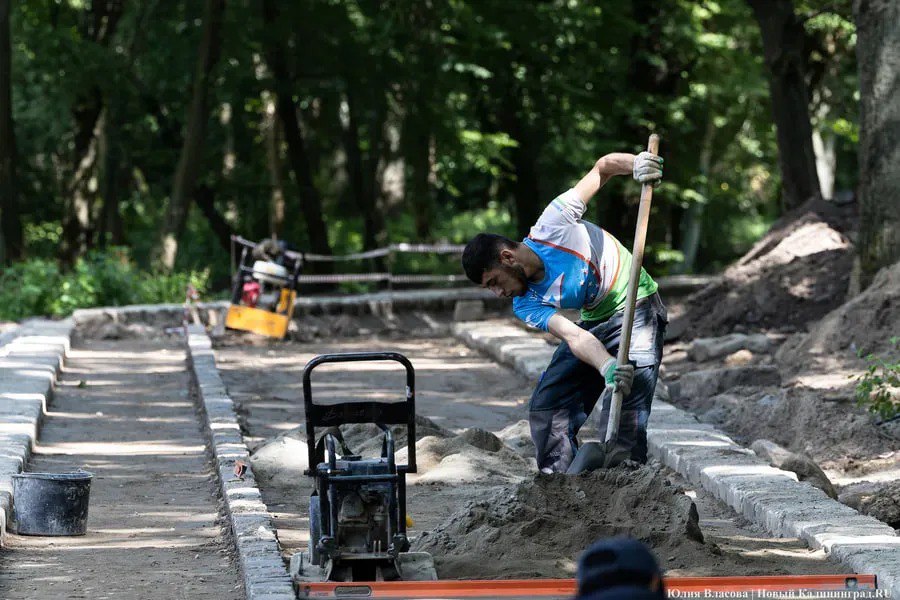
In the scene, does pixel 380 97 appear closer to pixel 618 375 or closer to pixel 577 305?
pixel 577 305

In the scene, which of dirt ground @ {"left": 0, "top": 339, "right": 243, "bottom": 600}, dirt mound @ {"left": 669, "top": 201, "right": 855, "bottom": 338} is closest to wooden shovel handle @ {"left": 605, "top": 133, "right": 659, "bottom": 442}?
dirt ground @ {"left": 0, "top": 339, "right": 243, "bottom": 600}

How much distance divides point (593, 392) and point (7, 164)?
18.8m

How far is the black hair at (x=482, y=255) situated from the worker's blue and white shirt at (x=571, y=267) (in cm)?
29

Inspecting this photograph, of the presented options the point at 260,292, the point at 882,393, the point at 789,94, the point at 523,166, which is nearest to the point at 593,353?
the point at 882,393

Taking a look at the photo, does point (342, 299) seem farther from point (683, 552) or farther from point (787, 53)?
point (683, 552)

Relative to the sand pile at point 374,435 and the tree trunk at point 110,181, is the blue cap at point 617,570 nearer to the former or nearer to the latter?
the sand pile at point 374,435

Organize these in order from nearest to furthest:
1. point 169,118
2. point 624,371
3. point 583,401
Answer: point 624,371 → point 583,401 → point 169,118

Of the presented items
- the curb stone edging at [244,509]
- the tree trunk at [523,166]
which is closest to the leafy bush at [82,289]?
the curb stone edging at [244,509]

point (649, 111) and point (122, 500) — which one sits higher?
point (649, 111)

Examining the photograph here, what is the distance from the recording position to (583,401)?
6957mm

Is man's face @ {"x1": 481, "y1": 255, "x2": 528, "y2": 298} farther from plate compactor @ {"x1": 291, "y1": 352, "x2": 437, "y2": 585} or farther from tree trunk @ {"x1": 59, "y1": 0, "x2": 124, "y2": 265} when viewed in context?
tree trunk @ {"x1": 59, "y1": 0, "x2": 124, "y2": 265}

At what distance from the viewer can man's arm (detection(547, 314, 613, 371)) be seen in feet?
20.9

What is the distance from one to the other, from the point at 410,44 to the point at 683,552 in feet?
66.2

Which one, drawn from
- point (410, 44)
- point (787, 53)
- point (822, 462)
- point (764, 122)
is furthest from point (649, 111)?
point (822, 462)
